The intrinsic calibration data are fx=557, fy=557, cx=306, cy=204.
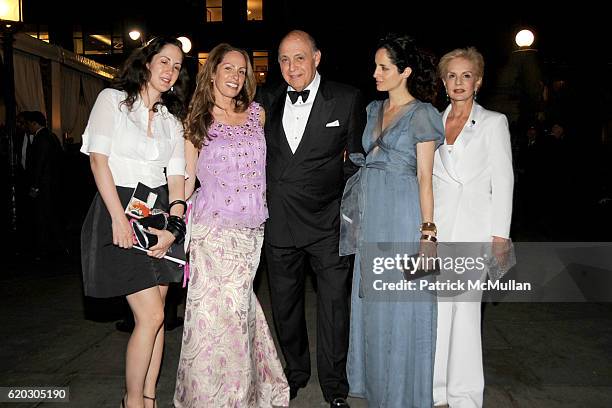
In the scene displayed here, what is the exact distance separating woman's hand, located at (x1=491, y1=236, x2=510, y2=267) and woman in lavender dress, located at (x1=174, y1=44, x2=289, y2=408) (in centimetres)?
133

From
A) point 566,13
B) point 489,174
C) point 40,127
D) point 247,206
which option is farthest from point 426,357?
point 566,13

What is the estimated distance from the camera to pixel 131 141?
2.79m

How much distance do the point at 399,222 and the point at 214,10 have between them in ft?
101

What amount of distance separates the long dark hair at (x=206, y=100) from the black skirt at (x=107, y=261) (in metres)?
0.47

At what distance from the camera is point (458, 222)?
315 cm

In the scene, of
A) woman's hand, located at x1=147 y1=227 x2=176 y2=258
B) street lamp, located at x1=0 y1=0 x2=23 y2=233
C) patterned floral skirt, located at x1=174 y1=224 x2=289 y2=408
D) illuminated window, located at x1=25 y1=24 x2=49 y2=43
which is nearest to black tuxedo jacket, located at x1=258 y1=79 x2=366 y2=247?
patterned floral skirt, located at x1=174 y1=224 x2=289 y2=408

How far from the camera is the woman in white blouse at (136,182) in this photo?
9.01 ft

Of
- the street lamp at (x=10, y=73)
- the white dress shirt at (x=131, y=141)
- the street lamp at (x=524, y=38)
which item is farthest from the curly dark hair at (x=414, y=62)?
the street lamp at (x=524, y=38)

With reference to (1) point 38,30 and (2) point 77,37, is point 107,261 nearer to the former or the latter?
(2) point 77,37

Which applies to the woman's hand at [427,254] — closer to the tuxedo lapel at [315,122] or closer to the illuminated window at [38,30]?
the tuxedo lapel at [315,122]

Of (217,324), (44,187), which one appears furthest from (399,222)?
(44,187)

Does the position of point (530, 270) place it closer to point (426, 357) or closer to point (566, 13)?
point (426, 357)

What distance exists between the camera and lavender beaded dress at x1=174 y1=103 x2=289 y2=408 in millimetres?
3037

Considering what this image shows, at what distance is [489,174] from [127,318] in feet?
10.5
